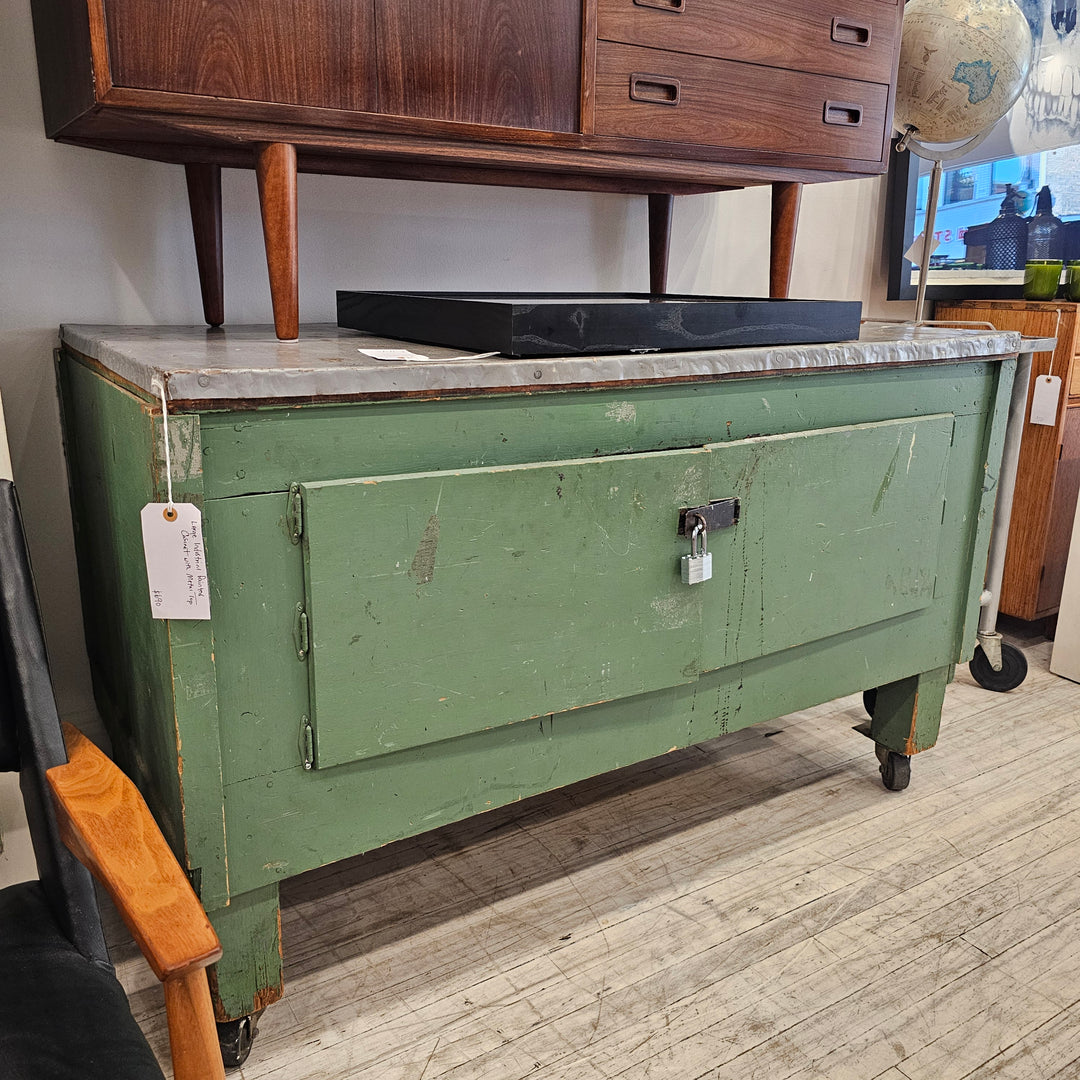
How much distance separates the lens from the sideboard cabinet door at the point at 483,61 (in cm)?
122

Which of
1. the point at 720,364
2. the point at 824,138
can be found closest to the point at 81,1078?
the point at 720,364

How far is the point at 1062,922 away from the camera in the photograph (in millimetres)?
1442

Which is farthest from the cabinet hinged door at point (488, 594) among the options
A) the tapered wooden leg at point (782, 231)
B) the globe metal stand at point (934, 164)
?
the globe metal stand at point (934, 164)

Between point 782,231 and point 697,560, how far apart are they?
0.87m

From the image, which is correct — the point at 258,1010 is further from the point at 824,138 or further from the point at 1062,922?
the point at 824,138

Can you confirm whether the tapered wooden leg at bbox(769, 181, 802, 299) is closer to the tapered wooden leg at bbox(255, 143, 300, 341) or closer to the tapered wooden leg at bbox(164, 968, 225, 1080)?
the tapered wooden leg at bbox(255, 143, 300, 341)

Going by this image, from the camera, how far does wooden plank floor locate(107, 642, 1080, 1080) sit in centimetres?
120

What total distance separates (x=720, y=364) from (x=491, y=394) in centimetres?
34

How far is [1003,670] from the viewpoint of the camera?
7.37ft

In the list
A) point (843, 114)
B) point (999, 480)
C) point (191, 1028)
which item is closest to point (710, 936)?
point (191, 1028)

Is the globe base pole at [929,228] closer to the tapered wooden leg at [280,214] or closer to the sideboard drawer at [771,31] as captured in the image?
the sideboard drawer at [771,31]

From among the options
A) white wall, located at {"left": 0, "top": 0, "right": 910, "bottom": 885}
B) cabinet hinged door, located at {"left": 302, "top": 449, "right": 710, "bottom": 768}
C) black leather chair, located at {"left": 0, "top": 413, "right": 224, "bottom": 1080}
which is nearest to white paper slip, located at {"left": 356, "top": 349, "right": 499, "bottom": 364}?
cabinet hinged door, located at {"left": 302, "top": 449, "right": 710, "bottom": 768}

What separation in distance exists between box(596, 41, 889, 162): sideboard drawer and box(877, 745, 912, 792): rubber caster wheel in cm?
109

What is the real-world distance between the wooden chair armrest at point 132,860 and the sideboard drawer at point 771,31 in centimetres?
116
